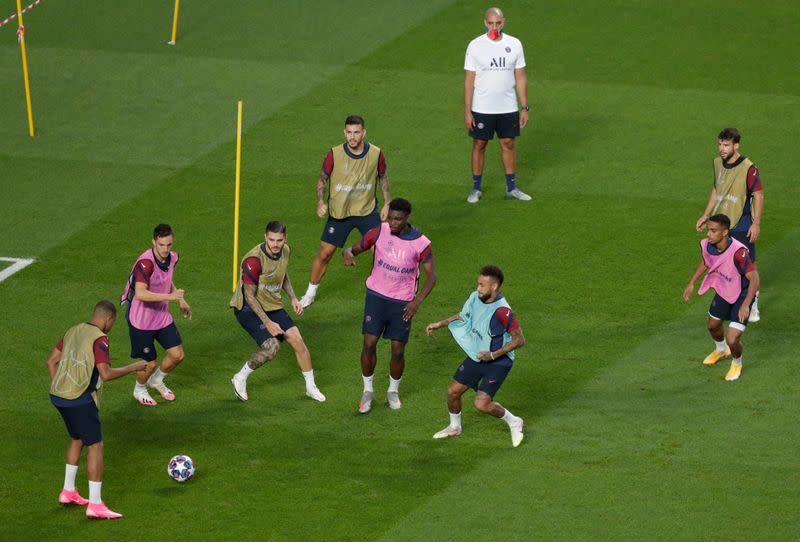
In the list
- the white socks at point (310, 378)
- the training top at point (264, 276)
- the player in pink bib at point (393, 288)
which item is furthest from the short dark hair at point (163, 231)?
the white socks at point (310, 378)

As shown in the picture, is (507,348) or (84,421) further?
(507,348)

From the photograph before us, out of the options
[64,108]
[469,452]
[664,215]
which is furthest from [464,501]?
[64,108]

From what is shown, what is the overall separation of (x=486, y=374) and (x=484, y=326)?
0.54 m

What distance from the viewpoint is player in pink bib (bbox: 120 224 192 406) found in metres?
17.0

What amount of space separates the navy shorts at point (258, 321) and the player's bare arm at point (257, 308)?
0.67 ft

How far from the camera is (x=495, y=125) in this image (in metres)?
23.8

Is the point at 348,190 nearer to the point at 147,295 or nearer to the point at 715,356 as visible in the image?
the point at 147,295

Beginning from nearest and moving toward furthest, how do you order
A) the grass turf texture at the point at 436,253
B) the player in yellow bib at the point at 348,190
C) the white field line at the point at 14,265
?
the grass turf texture at the point at 436,253
the player in yellow bib at the point at 348,190
the white field line at the point at 14,265

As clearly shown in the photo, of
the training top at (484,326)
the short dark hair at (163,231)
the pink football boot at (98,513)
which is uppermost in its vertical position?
the short dark hair at (163,231)

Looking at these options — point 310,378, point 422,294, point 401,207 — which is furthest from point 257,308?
point 401,207

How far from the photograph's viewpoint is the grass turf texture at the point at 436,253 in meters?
15.5

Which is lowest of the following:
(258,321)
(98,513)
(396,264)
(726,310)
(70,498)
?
(98,513)

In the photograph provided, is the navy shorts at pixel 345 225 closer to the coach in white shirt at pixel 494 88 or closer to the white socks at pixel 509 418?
the coach in white shirt at pixel 494 88

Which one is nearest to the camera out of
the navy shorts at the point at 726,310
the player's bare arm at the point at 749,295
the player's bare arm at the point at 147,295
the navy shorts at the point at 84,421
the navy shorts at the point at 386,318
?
the navy shorts at the point at 84,421
